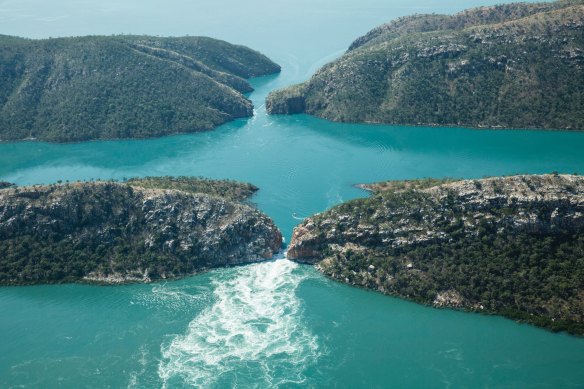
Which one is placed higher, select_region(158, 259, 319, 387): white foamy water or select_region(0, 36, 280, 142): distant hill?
select_region(0, 36, 280, 142): distant hill

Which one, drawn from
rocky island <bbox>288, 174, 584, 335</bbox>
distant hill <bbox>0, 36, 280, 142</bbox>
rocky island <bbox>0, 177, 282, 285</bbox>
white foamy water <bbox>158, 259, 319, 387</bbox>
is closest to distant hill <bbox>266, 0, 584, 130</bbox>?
distant hill <bbox>0, 36, 280, 142</bbox>

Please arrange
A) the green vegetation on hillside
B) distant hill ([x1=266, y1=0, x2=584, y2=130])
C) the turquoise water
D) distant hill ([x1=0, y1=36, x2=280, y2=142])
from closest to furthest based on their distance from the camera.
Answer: the turquoise water → the green vegetation on hillside → distant hill ([x1=266, y1=0, x2=584, y2=130]) → distant hill ([x1=0, y1=36, x2=280, y2=142])

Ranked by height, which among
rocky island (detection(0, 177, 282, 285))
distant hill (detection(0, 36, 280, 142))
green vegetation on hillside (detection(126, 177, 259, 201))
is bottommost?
rocky island (detection(0, 177, 282, 285))

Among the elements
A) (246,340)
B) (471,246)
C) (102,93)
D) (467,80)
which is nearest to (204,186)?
(246,340)

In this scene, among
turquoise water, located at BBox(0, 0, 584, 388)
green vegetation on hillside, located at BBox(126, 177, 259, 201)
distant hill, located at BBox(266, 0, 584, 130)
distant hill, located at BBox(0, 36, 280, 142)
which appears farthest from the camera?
distant hill, located at BBox(0, 36, 280, 142)

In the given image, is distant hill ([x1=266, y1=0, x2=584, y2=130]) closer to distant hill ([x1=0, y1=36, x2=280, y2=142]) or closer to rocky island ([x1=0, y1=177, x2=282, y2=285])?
distant hill ([x1=0, y1=36, x2=280, y2=142])

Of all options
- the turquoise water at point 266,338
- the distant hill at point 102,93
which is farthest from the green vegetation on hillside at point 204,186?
the distant hill at point 102,93

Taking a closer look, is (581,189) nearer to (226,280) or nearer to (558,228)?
(558,228)

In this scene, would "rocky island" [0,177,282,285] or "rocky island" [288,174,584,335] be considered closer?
"rocky island" [288,174,584,335]
